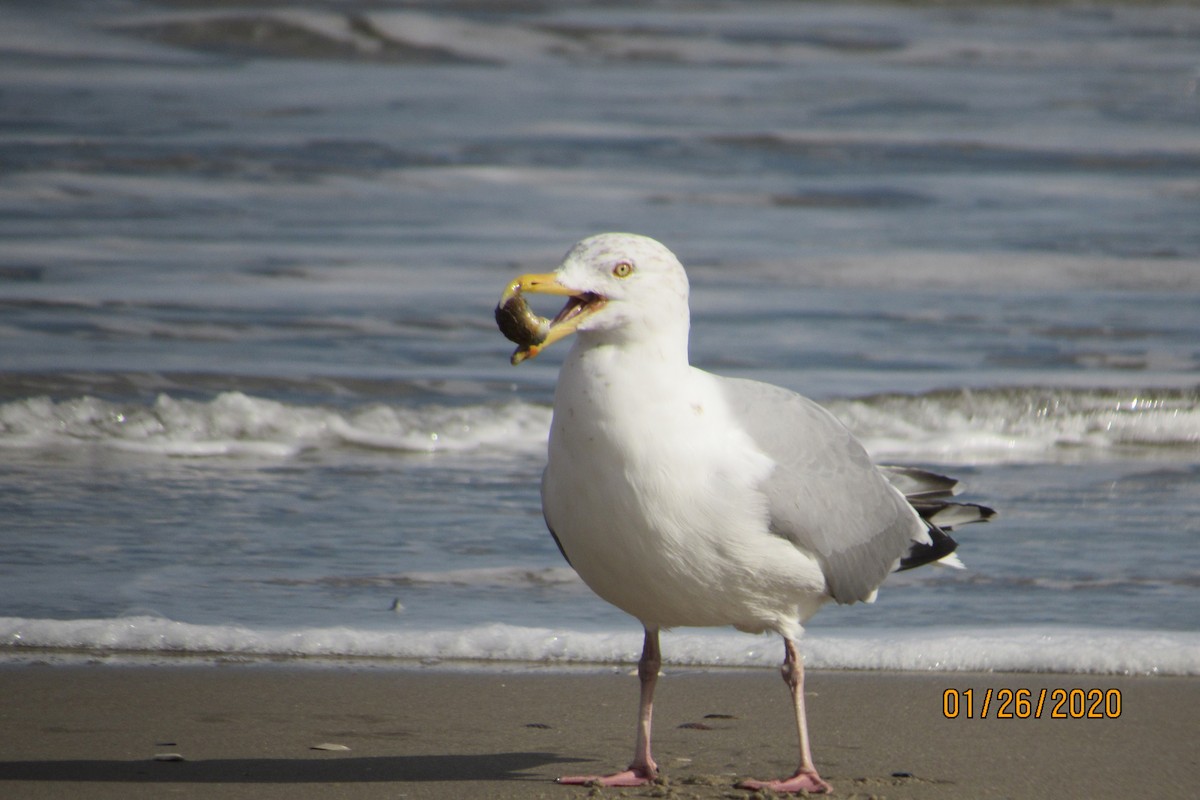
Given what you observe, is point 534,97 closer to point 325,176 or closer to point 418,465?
point 325,176

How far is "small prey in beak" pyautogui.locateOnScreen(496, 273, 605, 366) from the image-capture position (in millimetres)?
3703

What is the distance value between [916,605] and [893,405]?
392 cm

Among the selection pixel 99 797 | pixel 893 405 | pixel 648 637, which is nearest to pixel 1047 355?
pixel 893 405

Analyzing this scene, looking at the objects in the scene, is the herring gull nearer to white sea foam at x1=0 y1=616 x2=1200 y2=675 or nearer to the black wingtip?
the black wingtip

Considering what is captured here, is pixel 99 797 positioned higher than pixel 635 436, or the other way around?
pixel 635 436

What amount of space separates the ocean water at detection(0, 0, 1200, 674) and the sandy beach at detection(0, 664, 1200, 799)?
0.25 m

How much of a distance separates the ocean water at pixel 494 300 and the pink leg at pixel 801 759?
39.7 inches

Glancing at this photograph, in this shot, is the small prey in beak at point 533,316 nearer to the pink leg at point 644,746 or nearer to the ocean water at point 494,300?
the pink leg at point 644,746

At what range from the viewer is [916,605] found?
585cm

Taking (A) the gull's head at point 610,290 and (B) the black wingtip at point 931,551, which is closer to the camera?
(A) the gull's head at point 610,290

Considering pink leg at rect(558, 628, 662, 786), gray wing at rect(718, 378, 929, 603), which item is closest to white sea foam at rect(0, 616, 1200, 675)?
gray wing at rect(718, 378, 929, 603)

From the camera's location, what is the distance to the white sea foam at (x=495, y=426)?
873 centimetres

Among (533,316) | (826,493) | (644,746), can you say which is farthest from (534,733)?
(533,316)
